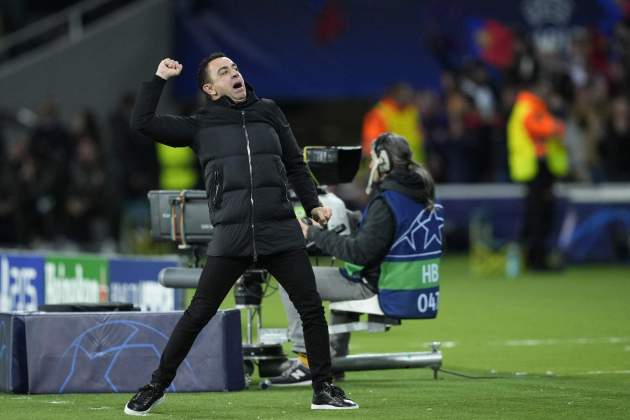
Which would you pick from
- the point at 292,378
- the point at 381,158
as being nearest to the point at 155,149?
the point at 381,158

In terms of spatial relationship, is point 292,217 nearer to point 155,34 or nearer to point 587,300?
point 587,300

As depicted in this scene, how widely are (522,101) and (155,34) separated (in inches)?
313

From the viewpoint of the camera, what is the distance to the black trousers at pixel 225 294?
870 centimetres

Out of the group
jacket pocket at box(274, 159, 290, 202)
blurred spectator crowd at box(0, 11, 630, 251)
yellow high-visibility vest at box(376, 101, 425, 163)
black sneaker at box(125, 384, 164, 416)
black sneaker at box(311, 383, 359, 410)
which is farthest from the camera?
blurred spectator crowd at box(0, 11, 630, 251)

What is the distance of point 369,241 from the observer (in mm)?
10008

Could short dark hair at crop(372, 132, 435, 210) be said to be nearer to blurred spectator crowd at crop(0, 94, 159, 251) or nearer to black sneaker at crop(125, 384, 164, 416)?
black sneaker at crop(125, 384, 164, 416)

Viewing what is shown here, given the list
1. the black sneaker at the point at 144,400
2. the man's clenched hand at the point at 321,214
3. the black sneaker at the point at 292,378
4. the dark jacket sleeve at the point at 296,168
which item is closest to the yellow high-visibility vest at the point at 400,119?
the black sneaker at the point at 292,378

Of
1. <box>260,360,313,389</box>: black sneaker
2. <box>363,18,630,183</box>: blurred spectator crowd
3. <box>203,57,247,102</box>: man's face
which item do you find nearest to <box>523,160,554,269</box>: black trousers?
<box>363,18,630,183</box>: blurred spectator crowd

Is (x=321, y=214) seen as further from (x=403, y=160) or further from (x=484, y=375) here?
(x=484, y=375)

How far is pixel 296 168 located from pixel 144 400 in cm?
155

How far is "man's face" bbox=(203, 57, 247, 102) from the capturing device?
889cm

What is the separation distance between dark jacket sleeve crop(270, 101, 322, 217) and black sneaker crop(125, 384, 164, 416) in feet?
4.24

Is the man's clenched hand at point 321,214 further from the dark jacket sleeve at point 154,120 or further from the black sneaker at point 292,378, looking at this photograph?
the black sneaker at point 292,378

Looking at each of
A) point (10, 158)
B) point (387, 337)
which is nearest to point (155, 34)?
point (10, 158)
